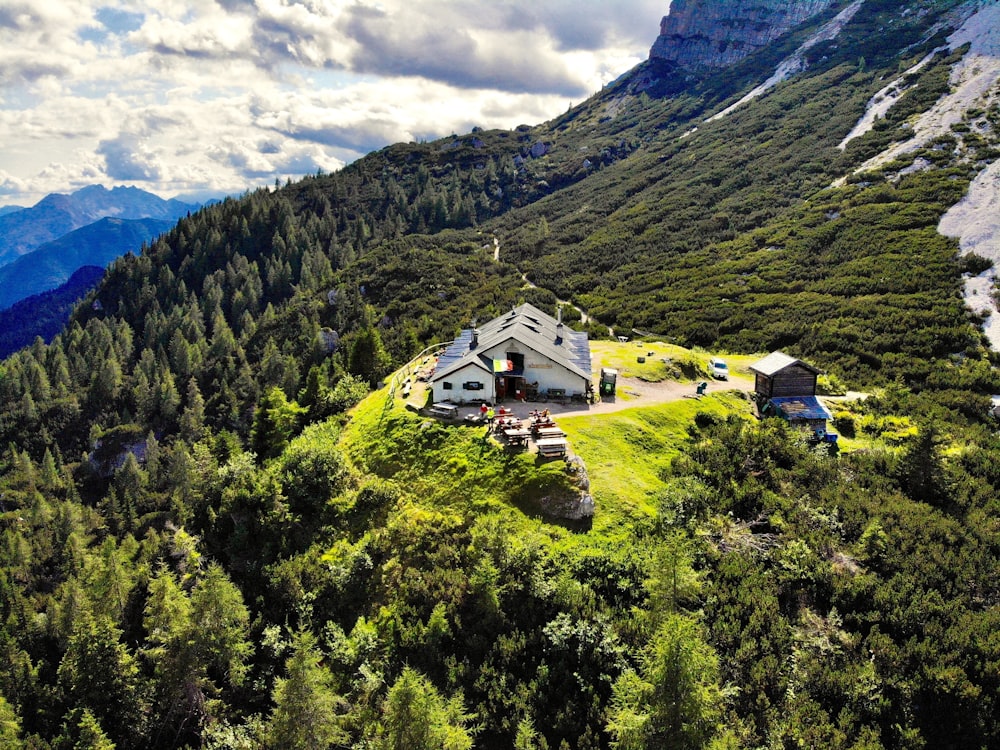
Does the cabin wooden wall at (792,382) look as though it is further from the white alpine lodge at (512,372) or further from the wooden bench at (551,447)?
the wooden bench at (551,447)

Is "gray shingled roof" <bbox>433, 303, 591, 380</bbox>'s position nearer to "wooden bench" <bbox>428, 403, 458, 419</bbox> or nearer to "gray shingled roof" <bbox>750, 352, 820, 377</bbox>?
"wooden bench" <bbox>428, 403, 458, 419</bbox>

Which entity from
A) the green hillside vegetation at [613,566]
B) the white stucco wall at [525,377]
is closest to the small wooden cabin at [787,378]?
the green hillside vegetation at [613,566]

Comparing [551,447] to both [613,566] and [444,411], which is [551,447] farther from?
[444,411]

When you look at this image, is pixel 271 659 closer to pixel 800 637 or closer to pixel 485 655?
pixel 485 655

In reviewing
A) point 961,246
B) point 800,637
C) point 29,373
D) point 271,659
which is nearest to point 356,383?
point 271,659

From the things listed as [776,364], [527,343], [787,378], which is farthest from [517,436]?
[787,378]

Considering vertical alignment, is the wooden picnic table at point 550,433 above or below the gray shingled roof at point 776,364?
below
